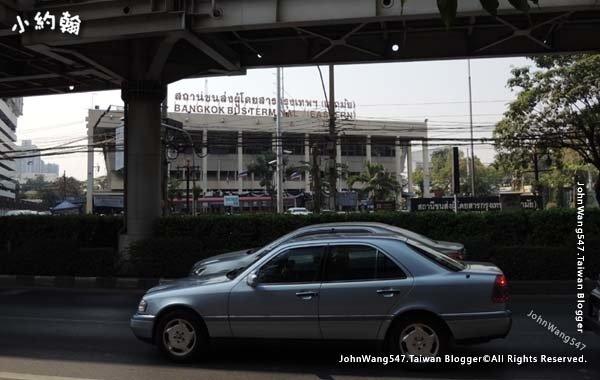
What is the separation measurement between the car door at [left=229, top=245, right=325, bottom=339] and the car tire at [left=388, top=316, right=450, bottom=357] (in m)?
0.84

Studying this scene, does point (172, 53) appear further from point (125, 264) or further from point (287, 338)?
point (287, 338)

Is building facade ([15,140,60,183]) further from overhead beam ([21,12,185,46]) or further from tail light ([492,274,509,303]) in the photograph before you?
tail light ([492,274,509,303])

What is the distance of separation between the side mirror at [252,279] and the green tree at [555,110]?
2663 centimetres

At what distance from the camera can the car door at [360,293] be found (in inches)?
239

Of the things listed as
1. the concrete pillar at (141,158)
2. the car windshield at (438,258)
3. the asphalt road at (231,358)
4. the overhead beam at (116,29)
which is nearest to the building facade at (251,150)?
the concrete pillar at (141,158)

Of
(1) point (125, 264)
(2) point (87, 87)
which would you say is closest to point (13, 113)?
(2) point (87, 87)

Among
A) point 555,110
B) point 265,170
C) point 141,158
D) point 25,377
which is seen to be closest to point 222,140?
point 265,170

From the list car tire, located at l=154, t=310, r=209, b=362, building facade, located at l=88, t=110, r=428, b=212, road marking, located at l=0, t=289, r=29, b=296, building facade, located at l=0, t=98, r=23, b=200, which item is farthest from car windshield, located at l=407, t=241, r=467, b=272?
building facade, located at l=0, t=98, r=23, b=200

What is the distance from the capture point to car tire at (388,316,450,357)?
19.7 ft

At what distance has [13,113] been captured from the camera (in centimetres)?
12544

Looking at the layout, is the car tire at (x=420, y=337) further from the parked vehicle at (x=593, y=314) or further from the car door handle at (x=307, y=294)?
the parked vehicle at (x=593, y=314)

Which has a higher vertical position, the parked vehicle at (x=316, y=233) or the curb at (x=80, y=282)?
the parked vehicle at (x=316, y=233)

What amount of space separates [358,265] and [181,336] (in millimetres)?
2125

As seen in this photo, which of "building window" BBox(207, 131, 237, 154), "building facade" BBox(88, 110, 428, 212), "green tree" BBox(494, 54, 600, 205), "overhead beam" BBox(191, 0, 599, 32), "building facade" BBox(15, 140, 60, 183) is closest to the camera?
"overhead beam" BBox(191, 0, 599, 32)
